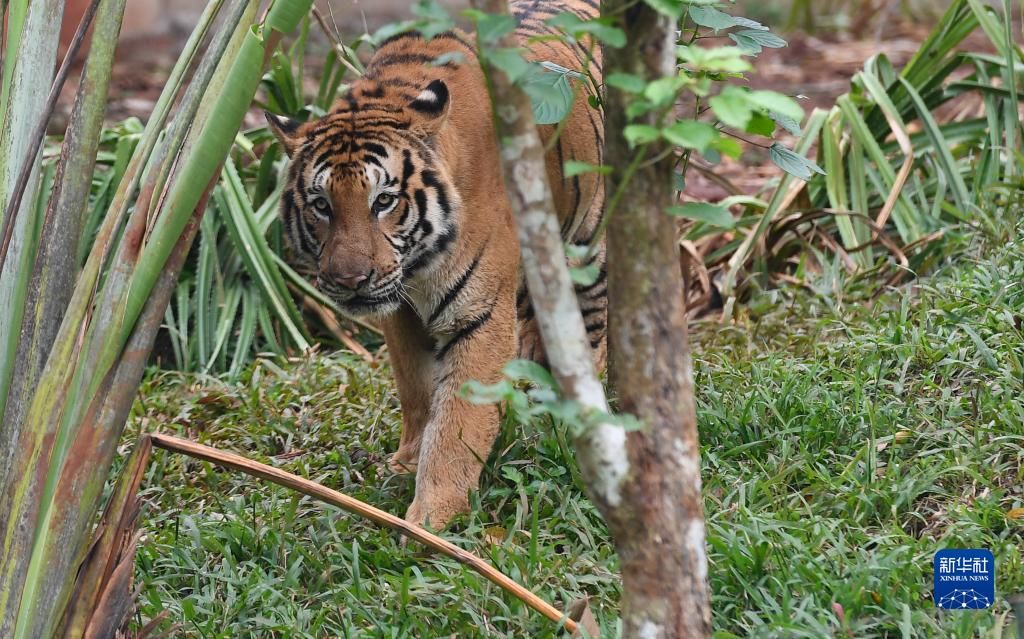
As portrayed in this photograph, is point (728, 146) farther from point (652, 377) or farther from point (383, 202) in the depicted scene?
point (383, 202)

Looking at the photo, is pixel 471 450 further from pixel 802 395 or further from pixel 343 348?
pixel 343 348

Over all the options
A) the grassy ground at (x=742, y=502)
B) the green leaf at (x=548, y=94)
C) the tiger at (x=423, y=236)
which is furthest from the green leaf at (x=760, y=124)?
the tiger at (x=423, y=236)

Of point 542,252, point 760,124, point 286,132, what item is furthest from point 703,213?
point 286,132

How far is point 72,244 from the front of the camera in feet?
8.17

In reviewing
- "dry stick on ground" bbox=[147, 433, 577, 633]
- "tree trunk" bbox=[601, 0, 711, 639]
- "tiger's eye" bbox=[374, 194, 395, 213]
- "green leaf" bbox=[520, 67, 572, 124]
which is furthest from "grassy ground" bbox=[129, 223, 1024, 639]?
"green leaf" bbox=[520, 67, 572, 124]

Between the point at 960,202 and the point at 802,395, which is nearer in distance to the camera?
the point at 802,395

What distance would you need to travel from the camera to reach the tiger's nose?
331cm

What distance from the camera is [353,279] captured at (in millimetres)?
3320

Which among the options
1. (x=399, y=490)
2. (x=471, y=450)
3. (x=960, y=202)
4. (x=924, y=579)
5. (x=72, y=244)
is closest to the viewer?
(x=72, y=244)

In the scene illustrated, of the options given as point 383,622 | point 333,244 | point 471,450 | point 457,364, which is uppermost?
point 333,244

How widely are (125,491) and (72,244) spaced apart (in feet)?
1.83

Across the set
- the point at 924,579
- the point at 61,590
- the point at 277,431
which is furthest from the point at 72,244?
the point at 924,579

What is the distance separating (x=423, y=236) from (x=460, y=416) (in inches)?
21.3

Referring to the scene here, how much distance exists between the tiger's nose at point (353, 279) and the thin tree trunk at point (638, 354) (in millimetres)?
1445
